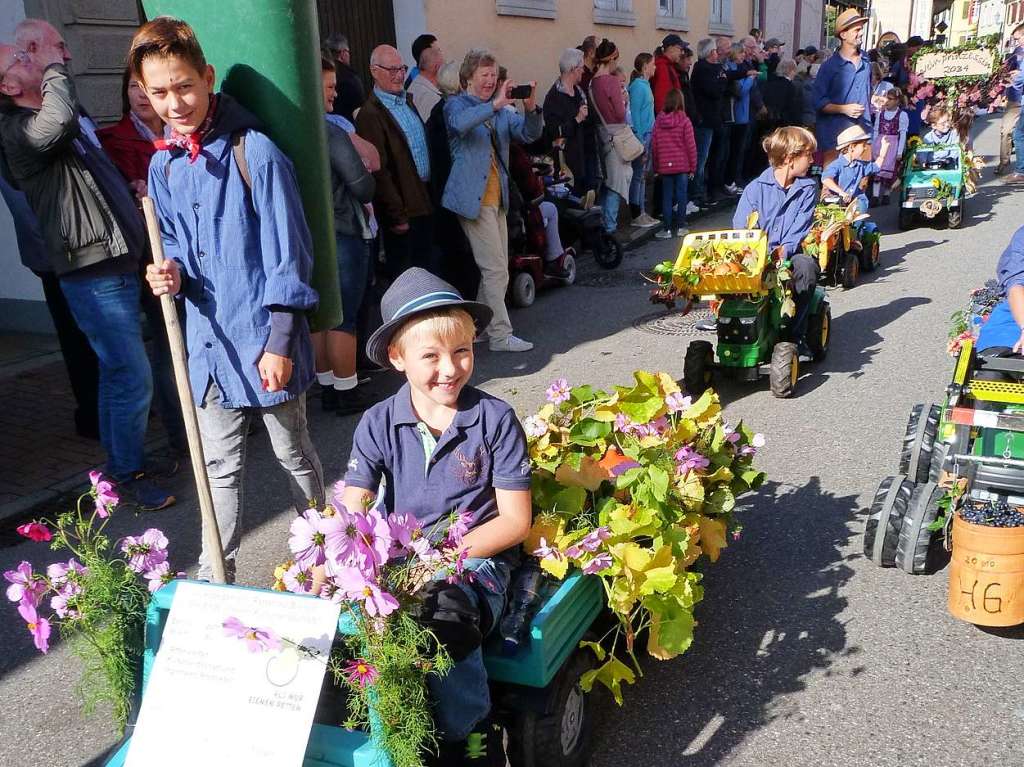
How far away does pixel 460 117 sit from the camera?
6469mm

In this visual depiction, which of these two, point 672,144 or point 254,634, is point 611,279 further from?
point 254,634

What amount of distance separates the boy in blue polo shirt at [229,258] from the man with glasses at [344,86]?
4597 mm

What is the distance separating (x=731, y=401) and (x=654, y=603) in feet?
10.7

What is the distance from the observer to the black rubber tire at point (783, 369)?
561 cm

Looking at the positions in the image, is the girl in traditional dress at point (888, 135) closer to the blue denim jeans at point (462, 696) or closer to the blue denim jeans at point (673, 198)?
the blue denim jeans at point (673, 198)

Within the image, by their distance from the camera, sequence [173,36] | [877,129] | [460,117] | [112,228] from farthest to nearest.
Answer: [877,129] → [460,117] → [112,228] → [173,36]

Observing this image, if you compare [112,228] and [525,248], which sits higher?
[112,228]

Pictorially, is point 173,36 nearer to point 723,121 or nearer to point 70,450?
point 70,450

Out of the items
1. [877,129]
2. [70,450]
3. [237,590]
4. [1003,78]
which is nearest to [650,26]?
[877,129]

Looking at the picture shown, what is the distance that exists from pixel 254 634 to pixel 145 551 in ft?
2.00

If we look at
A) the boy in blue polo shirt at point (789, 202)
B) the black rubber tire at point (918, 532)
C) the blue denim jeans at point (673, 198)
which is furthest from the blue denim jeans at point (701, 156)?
the black rubber tire at point (918, 532)

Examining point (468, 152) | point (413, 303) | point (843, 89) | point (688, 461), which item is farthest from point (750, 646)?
point (843, 89)

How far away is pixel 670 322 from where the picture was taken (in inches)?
303

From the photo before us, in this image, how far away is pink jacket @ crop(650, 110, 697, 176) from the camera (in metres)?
10.8
